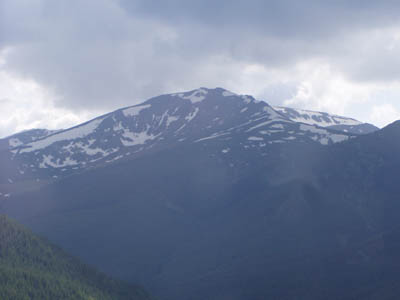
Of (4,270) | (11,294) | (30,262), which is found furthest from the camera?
(30,262)

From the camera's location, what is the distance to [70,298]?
168 meters

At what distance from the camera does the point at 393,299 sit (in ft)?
639

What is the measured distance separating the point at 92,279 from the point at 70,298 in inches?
1055

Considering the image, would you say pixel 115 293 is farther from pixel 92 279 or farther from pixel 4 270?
pixel 4 270

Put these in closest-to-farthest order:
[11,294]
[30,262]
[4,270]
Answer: [11,294] < [4,270] < [30,262]

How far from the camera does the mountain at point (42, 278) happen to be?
165 metres

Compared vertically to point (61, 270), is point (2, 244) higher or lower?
higher

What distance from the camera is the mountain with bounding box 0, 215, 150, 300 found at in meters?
165

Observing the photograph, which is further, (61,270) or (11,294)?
(61,270)

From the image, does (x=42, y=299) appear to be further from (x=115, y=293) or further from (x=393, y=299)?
(x=393, y=299)

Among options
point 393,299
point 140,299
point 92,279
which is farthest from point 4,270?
point 393,299

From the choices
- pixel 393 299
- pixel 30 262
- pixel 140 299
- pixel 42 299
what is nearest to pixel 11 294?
pixel 42 299

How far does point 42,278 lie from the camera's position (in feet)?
573

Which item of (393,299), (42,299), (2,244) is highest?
(2,244)
